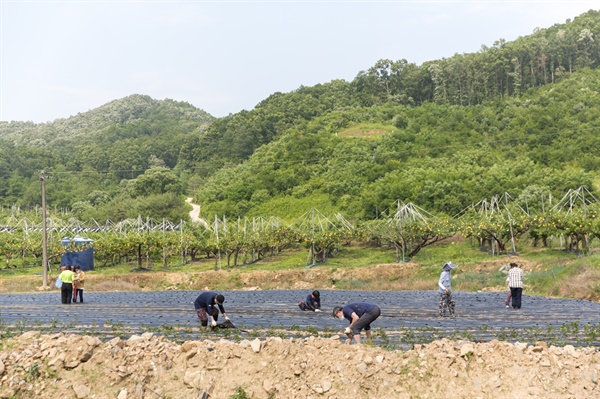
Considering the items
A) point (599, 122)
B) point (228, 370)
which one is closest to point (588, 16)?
point (599, 122)

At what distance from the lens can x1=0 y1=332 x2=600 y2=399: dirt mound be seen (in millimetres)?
9852

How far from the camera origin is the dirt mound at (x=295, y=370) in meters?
9.85

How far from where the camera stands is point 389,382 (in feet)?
32.7

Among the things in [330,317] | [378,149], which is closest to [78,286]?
[330,317]

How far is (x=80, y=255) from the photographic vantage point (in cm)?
4272

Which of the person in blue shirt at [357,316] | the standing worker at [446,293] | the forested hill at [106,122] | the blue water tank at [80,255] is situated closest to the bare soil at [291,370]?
the person in blue shirt at [357,316]

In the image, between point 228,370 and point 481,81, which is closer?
point 228,370

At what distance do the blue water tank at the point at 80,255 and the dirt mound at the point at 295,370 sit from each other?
106 ft

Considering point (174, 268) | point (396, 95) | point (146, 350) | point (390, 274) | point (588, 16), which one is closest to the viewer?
point (146, 350)

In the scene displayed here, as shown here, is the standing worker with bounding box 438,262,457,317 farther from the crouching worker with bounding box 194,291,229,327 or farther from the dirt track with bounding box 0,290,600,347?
the crouching worker with bounding box 194,291,229,327

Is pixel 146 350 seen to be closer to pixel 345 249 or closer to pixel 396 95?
pixel 345 249

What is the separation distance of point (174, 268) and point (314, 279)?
42.1 feet

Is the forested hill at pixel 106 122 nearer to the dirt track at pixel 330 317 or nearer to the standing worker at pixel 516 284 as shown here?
the dirt track at pixel 330 317

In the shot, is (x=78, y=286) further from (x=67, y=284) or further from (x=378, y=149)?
(x=378, y=149)
